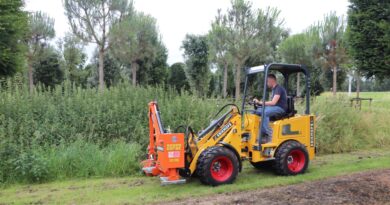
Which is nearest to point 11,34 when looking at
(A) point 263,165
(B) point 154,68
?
(A) point 263,165

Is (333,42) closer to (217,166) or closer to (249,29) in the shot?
(249,29)

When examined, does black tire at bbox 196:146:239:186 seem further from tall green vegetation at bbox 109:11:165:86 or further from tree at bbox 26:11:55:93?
tree at bbox 26:11:55:93

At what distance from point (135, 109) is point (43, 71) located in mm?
20682

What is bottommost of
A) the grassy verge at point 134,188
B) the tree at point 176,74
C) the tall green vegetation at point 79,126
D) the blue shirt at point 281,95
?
the grassy verge at point 134,188

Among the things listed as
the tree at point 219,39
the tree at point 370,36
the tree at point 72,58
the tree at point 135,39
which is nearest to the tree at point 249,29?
the tree at point 219,39

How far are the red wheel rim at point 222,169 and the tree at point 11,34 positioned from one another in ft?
18.8

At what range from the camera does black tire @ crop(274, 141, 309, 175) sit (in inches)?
291

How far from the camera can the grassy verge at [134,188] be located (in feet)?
19.9

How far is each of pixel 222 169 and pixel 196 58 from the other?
76.2 ft

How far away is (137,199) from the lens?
19.6ft

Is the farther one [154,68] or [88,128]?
[154,68]

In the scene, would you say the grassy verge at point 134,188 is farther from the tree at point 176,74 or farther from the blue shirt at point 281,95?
the tree at point 176,74

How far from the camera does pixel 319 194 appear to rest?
6.02 m

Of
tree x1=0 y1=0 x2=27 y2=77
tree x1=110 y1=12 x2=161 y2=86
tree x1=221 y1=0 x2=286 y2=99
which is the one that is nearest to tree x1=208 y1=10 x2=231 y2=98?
tree x1=221 y1=0 x2=286 y2=99
